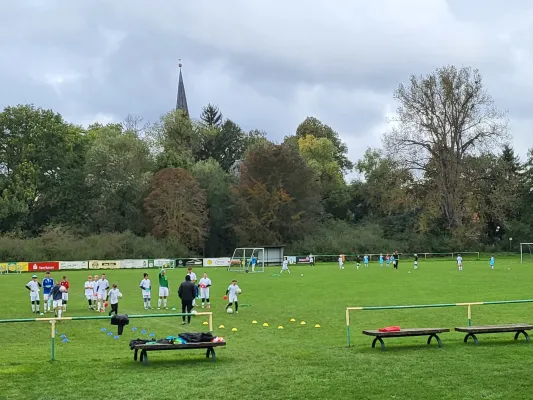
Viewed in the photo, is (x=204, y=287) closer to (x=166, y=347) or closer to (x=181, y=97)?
(x=166, y=347)

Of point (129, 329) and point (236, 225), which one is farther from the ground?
point (236, 225)

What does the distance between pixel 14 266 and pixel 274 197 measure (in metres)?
32.1

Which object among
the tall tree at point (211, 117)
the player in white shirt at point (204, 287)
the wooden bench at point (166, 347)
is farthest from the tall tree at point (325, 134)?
the wooden bench at point (166, 347)

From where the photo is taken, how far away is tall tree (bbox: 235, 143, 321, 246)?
78688 millimetres

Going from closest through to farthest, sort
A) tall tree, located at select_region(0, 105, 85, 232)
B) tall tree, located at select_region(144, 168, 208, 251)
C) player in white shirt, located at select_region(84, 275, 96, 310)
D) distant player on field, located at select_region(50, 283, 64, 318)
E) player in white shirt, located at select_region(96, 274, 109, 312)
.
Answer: distant player on field, located at select_region(50, 283, 64, 318) → player in white shirt, located at select_region(96, 274, 109, 312) → player in white shirt, located at select_region(84, 275, 96, 310) → tall tree, located at select_region(0, 105, 85, 232) → tall tree, located at select_region(144, 168, 208, 251)

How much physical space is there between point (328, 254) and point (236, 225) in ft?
40.8

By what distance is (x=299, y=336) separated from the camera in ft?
61.5

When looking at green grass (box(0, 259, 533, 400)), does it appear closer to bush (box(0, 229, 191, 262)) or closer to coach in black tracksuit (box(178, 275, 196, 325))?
coach in black tracksuit (box(178, 275, 196, 325))

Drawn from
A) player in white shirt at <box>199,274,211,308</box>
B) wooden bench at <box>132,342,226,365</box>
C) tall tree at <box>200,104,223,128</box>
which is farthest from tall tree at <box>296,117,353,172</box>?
wooden bench at <box>132,342,226,365</box>

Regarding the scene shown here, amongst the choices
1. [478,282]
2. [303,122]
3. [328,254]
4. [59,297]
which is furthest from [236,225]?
[59,297]

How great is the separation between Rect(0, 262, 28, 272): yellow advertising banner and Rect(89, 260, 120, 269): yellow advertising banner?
279 inches

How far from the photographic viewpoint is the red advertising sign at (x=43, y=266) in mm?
63562

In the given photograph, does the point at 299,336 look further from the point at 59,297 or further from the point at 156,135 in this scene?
the point at 156,135

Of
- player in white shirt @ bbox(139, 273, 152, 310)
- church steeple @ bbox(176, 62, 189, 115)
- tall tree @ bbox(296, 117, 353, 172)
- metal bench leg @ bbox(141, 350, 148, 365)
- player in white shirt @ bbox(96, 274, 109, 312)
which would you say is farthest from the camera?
church steeple @ bbox(176, 62, 189, 115)
